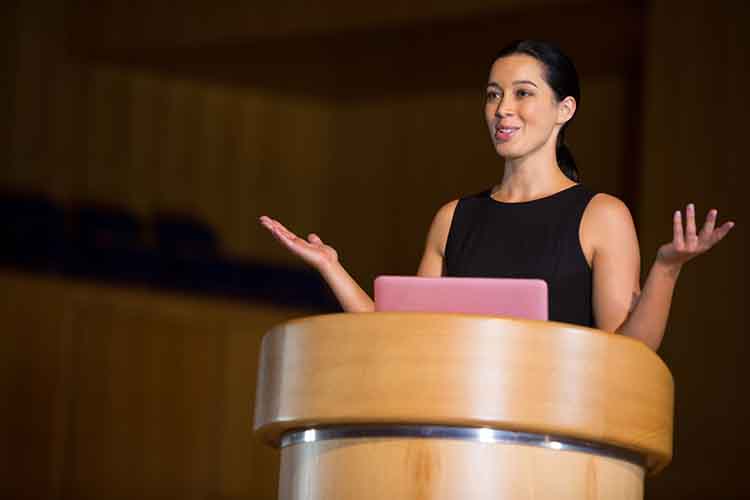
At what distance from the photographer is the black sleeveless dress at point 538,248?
7.92ft

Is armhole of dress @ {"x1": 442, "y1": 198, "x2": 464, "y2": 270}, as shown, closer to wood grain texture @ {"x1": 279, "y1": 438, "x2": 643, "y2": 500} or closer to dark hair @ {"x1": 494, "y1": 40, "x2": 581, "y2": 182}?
dark hair @ {"x1": 494, "y1": 40, "x2": 581, "y2": 182}

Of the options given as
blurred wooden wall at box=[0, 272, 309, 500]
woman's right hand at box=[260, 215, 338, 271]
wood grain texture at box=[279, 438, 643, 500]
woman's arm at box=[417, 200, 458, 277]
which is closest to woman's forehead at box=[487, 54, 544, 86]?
woman's arm at box=[417, 200, 458, 277]

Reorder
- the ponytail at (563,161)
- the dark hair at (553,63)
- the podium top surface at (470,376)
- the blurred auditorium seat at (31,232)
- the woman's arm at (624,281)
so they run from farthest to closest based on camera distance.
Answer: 1. the blurred auditorium seat at (31,232)
2. the ponytail at (563,161)
3. the dark hair at (553,63)
4. the woman's arm at (624,281)
5. the podium top surface at (470,376)

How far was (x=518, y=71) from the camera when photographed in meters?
2.43

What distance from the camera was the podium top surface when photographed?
186cm

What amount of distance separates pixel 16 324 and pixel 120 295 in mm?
495

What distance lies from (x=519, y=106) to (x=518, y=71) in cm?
6

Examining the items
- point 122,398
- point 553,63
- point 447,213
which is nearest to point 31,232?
point 122,398

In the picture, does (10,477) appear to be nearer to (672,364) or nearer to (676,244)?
(672,364)

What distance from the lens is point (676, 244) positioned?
6.76ft

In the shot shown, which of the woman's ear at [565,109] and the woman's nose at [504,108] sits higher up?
the woman's ear at [565,109]

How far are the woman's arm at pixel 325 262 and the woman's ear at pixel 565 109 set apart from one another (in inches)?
18.7

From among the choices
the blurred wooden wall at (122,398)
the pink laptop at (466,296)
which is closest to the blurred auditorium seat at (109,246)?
the blurred wooden wall at (122,398)

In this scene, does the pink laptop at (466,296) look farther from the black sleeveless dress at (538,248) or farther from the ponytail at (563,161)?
the ponytail at (563,161)
